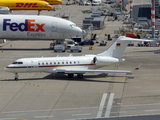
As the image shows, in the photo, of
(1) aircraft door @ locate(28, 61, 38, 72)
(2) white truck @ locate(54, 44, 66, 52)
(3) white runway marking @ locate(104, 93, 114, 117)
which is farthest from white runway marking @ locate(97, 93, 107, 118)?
(2) white truck @ locate(54, 44, 66, 52)

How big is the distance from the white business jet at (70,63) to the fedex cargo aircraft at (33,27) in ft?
84.0

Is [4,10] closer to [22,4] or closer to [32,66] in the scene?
[22,4]

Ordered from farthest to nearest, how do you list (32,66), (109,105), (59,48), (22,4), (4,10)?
1. (22,4)
2. (4,10)
3. (59,48)
4. (32,66)
5. (109,105)

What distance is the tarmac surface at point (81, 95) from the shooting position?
3847cm

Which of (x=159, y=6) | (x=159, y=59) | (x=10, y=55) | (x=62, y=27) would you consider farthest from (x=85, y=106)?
(x=159, y=6)

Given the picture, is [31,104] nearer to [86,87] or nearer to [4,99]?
[4,99]

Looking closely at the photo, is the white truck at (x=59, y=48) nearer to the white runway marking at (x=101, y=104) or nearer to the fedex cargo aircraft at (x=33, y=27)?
the fedex cargo aircraft at (x=33, y=27)

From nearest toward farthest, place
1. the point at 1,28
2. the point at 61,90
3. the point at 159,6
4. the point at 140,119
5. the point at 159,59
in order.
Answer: the point at 140,119, the point at 61,90, the point at 159,59, the point at 1,28, the point at 159,6

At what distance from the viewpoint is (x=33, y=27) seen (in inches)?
3049

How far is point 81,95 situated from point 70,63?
804 cm

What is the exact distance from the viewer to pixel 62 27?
7769 centimetres

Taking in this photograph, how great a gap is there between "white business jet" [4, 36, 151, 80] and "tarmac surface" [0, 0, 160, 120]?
1.38 metres

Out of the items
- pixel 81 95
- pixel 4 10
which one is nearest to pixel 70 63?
pixel 81 95

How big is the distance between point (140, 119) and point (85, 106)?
678 centimetres
